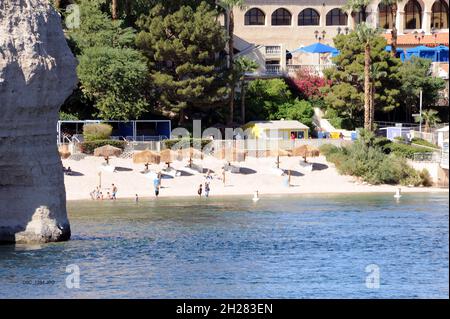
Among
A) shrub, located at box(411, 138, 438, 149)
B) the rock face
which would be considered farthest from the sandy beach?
the rock face

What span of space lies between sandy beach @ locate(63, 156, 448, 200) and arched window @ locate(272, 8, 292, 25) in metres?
28.3

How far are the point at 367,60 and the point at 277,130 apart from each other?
729 centimetres

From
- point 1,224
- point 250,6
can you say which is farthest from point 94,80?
point 1,224

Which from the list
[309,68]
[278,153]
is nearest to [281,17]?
[309,68]

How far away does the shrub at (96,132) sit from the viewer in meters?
76.6

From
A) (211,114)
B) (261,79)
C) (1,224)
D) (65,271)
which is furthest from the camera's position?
(261,79)

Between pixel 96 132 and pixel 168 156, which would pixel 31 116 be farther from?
pixel 96 132

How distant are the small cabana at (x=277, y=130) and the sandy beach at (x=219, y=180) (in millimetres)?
6480

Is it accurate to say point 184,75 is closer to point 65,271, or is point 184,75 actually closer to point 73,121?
point 73,121

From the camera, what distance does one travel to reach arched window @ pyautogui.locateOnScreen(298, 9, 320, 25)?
104062mm

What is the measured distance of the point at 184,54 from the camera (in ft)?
266

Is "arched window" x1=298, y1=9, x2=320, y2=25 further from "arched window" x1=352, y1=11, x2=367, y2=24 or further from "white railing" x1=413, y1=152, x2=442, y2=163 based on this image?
"white railing" x1=413, y1=152, x2=442, y2=163
